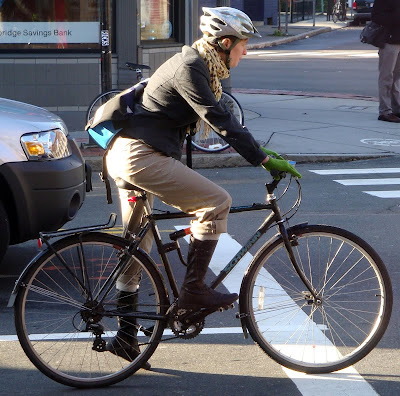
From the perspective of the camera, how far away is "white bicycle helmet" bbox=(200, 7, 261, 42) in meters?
4.57

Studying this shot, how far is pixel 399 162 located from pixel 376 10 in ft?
10.8

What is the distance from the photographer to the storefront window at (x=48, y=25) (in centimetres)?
A: 1366

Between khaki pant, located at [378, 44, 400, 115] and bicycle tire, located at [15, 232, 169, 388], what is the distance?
1025 centimetres

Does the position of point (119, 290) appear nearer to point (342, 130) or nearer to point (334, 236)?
point (334, 236)

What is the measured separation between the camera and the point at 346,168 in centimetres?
1174

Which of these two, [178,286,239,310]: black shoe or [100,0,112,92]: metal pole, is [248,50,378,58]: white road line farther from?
[178,286,239,310]: black shoe

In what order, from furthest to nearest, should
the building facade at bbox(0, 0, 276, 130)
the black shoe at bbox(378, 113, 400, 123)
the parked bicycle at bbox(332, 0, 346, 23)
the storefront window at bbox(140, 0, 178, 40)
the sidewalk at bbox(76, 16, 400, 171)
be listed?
the parked bicycle at bbox(332, 0, 346, 23), the black shoe at bbox(378, 113, 400, 123), the storefront window at bbox(140, 0, 178, 40), the building facade at bbox(0, 0, 276, 130), the sidewalk at bbox(76, 16, 400, 171)

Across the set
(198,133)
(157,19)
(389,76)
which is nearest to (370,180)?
(198,133)

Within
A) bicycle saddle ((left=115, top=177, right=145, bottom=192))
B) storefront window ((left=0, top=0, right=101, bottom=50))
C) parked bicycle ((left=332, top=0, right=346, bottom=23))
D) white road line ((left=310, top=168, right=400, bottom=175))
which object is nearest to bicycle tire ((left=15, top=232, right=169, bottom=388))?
bicycle saddle ((left=115, top=177, right=145, bottom=192))

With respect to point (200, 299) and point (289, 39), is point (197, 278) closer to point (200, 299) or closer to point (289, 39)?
point (200, 299)

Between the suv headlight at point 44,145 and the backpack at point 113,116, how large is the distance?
1607 mm

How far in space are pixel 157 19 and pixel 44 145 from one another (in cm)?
792

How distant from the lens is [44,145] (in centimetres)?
636

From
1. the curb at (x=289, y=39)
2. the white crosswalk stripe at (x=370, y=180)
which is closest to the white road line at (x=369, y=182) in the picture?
the white crosswalk stripe at (x=370, y=180)
